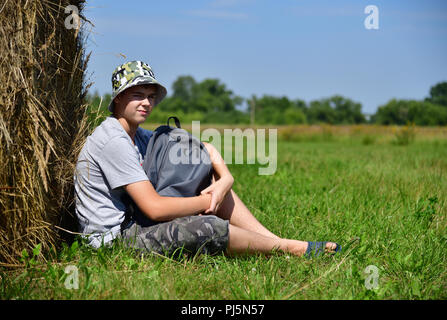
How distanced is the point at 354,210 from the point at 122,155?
234 centimetres

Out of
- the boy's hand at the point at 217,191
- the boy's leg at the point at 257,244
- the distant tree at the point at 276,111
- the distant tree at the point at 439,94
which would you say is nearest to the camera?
the boy's leg at the point at 257,244

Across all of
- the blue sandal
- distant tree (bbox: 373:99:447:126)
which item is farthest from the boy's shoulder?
distant tree (bbox: 373:99:447:126)

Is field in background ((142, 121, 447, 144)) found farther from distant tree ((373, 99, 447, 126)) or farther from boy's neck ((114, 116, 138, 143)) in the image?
distant tree ((373, 99, 447, 126))

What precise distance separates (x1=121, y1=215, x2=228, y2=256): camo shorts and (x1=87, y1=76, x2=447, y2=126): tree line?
40194 millimetres

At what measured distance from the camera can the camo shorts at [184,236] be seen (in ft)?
8.79

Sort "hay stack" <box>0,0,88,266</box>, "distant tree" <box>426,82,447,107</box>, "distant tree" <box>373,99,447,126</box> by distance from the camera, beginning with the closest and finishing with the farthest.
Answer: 1. "hay stack" <box>0,0,88,266</box>
2. "distant tree" <box>373,99,447,126</box>
3. "distant tree" <box>426,82,447,107</box>

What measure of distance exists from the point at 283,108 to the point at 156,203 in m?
79.1

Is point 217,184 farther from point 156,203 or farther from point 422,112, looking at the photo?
point 422,112

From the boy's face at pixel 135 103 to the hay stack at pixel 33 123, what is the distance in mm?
383

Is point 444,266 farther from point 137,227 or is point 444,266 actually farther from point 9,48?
point 9,48

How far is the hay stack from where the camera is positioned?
8.41ft

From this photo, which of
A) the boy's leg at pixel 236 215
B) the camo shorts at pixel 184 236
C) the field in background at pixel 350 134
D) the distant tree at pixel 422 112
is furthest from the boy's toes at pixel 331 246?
the distant tree at pixel 422 112

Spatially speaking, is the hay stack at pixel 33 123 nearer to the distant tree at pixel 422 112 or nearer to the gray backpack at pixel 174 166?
the gray backpack at pixel 174 166

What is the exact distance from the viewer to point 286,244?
2.97 meters
